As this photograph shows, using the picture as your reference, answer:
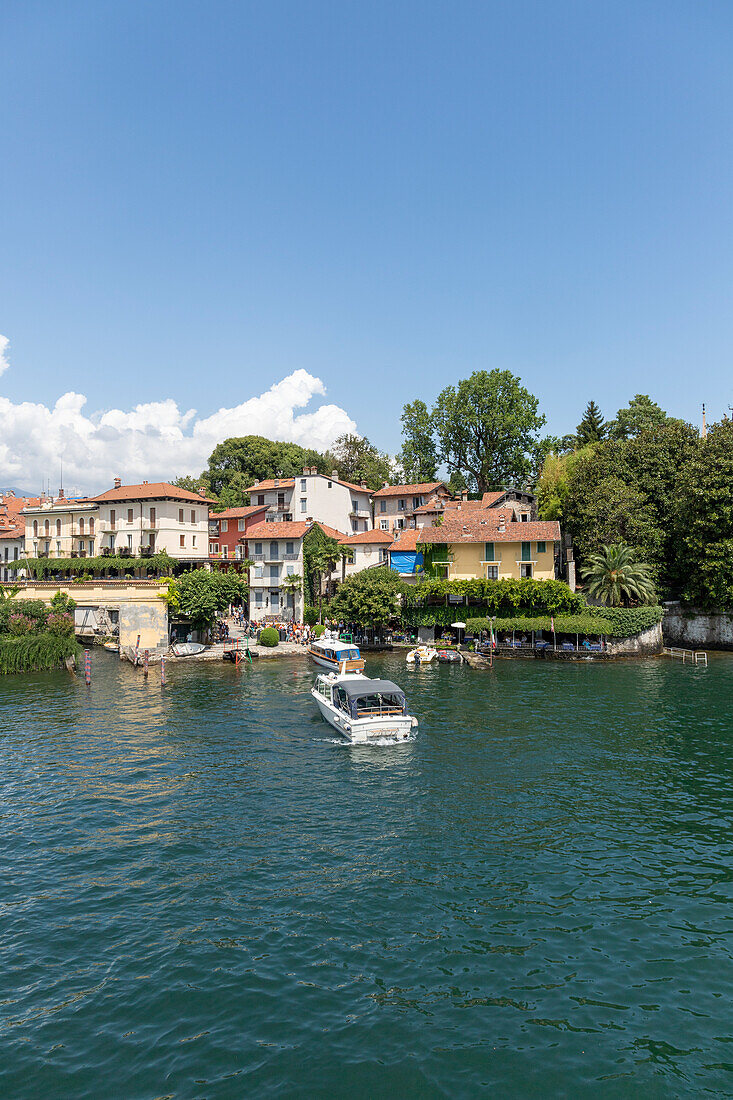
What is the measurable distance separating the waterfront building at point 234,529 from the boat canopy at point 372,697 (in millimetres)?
52099

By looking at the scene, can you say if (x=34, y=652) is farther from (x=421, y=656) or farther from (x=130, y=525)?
(x=421, y=656)

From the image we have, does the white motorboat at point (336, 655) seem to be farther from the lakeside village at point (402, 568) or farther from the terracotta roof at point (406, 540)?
the terracotta roof at point (406, 540)

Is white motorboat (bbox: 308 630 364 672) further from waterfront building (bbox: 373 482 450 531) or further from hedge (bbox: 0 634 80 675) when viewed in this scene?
waterfront building (bbox: 373 482 450 531)

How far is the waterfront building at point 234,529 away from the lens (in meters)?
88.1

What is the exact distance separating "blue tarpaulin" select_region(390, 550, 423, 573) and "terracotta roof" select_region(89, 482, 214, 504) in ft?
91.7

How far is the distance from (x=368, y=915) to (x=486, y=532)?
54.2m

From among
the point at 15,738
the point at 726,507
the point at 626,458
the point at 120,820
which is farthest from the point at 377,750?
the point at 626,458

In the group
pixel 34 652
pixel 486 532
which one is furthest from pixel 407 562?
pixel 34 652

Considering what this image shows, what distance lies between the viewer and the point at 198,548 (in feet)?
285

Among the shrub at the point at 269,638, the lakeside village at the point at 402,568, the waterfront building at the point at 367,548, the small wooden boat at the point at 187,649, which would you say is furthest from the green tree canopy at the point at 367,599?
the small wooden boat at the point at 187,649

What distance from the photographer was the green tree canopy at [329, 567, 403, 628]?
67.0 metres

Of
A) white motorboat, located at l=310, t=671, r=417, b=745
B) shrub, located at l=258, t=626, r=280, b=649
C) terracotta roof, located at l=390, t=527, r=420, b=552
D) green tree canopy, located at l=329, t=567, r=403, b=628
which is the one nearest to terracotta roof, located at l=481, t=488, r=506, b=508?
terracotta roof, located at l=390, t=527, r=420, b=552

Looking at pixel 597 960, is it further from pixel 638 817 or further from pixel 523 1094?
pixel 638 817

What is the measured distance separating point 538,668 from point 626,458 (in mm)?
31119
